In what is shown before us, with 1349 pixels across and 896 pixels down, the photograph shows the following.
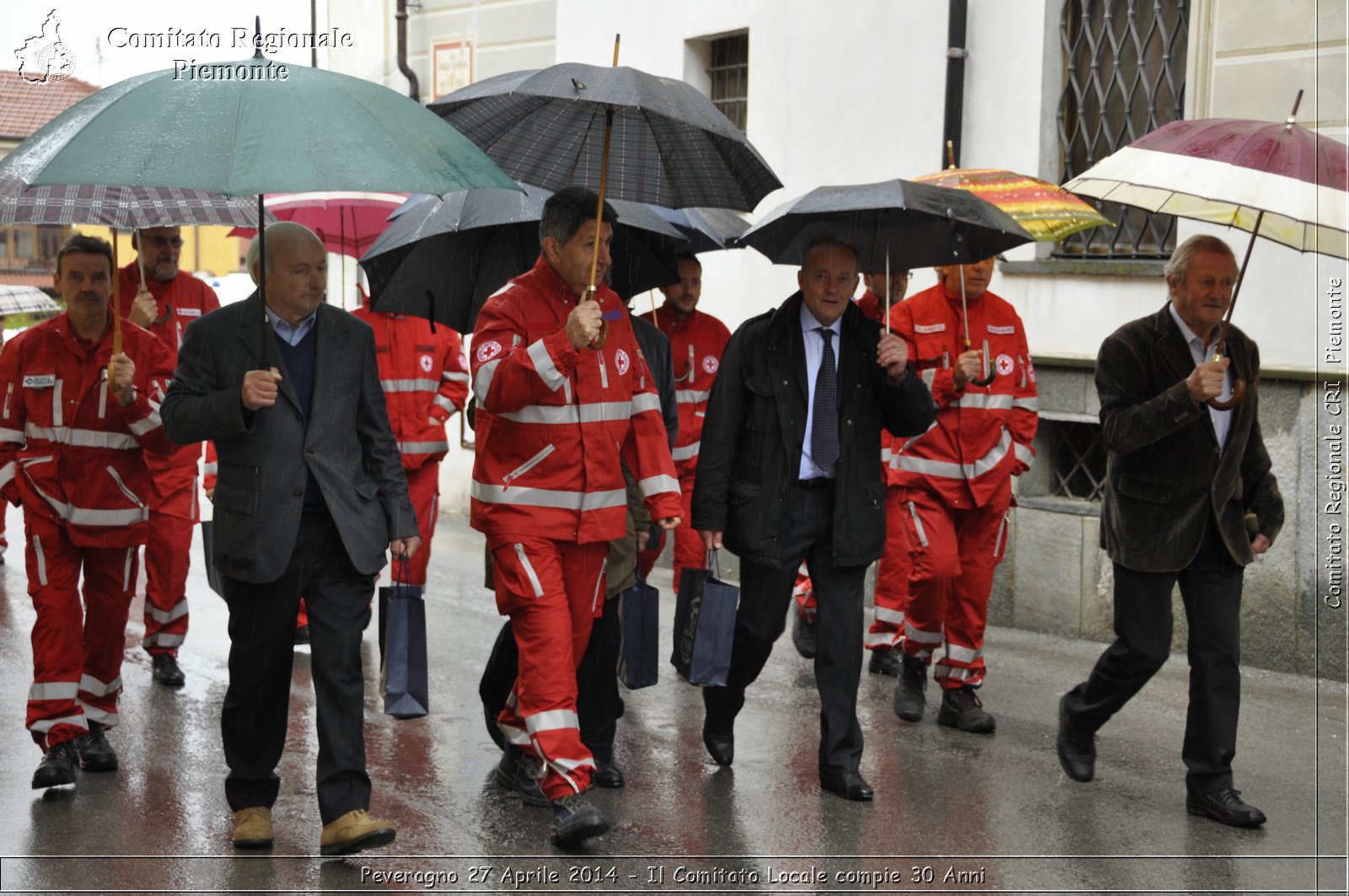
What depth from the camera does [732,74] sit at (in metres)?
12.0

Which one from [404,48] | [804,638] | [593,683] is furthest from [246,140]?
[404,48]

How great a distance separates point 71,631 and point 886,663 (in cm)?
399

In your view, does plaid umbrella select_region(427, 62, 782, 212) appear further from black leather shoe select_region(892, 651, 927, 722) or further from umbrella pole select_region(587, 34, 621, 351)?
black leather shoe select_region(892, 651, 927, 722)

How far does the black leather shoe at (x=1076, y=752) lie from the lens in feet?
20.9

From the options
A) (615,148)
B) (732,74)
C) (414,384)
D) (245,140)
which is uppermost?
(732,74)

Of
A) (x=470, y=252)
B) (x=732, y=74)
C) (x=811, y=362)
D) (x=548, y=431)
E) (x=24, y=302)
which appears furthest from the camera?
(x=24, y=302)

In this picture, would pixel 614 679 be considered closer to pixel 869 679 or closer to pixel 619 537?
pixel 619 537

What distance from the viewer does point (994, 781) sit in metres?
6.35

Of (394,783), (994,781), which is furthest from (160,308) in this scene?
(994,781)

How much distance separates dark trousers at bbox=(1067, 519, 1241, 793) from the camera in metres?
5.91

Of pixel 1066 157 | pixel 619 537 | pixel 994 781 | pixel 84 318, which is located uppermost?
pixel 1066 157

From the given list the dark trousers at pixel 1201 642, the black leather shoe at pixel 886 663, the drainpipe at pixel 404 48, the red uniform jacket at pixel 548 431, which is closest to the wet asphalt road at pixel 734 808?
the black leather shoe at pixel 886 663

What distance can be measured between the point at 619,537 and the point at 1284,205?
99.0 inches

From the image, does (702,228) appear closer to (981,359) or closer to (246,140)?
(981,359)
